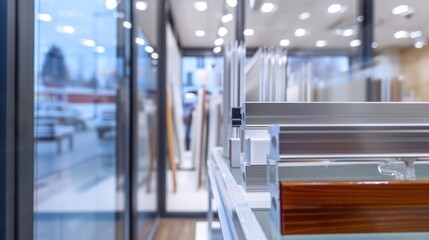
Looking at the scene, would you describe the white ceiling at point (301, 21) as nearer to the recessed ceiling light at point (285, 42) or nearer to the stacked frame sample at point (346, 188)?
the recessed ceiling light at point (285, 42)

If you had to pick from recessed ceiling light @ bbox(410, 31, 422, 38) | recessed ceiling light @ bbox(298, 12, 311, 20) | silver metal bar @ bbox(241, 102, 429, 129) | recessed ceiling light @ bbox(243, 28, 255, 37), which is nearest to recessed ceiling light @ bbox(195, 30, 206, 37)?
recessed ceiling light @ bbox(243, 28, 255, 37)

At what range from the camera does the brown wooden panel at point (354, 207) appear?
0.45 meters

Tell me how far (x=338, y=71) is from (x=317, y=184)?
349cm

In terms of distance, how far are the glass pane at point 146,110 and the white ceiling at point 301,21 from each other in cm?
61

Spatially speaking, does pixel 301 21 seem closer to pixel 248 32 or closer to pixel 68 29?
pixel 248 32

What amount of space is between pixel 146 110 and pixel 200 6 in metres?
Result: 1.53

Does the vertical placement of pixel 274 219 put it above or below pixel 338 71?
below

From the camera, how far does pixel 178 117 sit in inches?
147

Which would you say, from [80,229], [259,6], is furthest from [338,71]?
[80,229]

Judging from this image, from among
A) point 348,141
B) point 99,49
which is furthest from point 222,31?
point 348,141

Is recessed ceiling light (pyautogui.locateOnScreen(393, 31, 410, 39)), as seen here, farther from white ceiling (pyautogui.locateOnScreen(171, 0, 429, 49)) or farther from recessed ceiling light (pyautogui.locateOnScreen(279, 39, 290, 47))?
recessed ceiling light (pyautogui.locateOnScreen(279, 39, 290, 47))

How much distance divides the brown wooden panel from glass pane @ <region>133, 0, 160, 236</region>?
Answer: 2.21m

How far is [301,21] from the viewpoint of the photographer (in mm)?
3672

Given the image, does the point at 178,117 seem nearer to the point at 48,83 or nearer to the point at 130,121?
the point at 130,121
